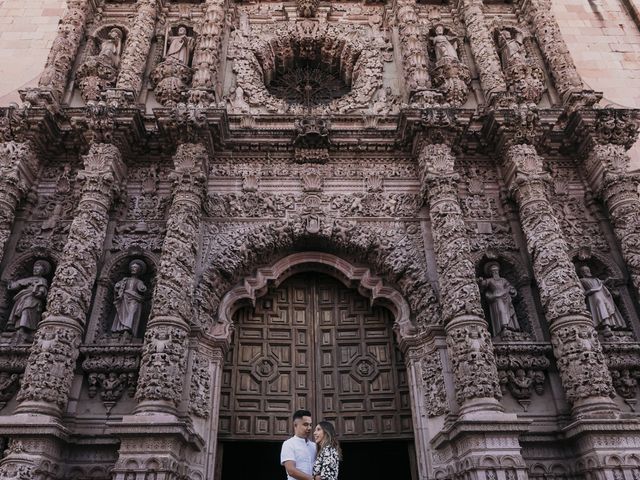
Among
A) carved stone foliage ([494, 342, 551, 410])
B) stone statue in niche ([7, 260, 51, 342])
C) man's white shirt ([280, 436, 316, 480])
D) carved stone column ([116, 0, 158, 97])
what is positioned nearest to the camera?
man's white shirt ([280, 436, 316, 480])

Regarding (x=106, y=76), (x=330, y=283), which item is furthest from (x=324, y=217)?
(x=106, y=76)

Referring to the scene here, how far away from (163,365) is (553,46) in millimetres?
9551

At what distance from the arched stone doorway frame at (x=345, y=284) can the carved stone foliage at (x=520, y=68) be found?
4.34 metres

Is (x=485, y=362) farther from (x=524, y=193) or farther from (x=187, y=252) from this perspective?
(x=187, y=252)

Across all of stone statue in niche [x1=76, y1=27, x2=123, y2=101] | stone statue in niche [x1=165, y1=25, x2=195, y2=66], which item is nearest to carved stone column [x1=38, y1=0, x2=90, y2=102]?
stone statue in niche [x1=76, y1=27, x2=123, y2=101]

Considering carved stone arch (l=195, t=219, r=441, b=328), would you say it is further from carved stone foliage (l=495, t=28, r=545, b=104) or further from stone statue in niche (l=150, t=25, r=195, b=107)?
carved stone foliage (l=495, t=28, r=545, b=104)

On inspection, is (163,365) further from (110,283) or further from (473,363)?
(473,363)

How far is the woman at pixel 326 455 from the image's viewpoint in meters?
4.21

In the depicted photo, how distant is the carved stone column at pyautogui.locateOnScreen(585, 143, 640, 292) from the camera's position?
25.7 feet

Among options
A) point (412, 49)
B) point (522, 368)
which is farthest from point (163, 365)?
point (412, 49)

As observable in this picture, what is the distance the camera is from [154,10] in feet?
35.4

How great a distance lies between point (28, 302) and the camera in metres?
7.55

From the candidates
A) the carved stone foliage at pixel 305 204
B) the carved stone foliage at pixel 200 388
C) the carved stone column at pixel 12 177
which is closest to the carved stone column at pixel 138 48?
the carved stone column at pixel 12 177

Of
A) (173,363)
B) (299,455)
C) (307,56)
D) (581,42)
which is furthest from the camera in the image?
(581,42)
